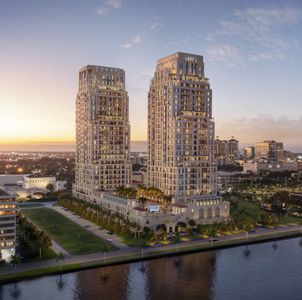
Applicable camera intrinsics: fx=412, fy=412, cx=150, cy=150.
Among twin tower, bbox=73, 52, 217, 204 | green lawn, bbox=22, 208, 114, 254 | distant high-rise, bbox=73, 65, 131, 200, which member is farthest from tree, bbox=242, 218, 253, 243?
distant high-rise, bbox=73, 65, 131, 200

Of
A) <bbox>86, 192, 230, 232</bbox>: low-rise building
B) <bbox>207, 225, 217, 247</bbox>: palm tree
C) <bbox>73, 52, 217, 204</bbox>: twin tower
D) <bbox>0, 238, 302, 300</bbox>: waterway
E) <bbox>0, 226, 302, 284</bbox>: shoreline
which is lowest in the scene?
<bbox>0, 238, 302, 300</bbox>: waterway

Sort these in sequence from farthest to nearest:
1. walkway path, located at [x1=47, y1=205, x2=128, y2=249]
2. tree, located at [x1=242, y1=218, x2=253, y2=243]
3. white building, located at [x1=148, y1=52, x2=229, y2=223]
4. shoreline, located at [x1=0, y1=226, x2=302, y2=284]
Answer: white building, located at [x1=148, y1=52, x2=229, y2=223] < tree, located at [x1=242, y1=218, x2=253, y2=243] < walkway path, located at [x1=47, y1=205, x2=128, y2=249] < shoreline, located at [x1=0, y1=226, x2=302, y2=284]

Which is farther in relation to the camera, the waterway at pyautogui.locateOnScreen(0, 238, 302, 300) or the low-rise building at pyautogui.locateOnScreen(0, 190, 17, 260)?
the low-rise building at pyautogui.locateOnScreen(0, 190, 17, 260)

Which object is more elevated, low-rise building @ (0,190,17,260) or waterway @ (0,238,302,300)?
low-rise building @ (0,190,17,260)

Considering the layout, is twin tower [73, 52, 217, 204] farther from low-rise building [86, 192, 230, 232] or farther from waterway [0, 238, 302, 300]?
waterway [0, 238, 302, 300]

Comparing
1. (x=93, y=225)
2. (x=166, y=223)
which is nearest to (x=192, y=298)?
(x=166, y=223)

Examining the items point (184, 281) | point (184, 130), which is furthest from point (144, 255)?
point (184, 130)

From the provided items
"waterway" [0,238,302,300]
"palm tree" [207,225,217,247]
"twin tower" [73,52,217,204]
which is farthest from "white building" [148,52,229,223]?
"waterway" [0,238,302,300]

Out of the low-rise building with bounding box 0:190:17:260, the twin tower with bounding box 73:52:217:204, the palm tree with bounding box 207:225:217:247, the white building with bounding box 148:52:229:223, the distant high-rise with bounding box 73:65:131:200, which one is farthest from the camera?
the distant high-rise with bounding box 73:65:131:200
